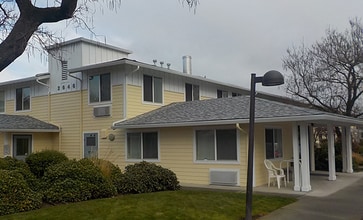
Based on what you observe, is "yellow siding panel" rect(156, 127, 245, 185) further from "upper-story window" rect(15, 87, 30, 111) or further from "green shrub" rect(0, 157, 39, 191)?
"upper-story window" rect(15, 87, 30, 111)

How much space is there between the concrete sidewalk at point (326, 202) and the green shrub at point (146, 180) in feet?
9.53

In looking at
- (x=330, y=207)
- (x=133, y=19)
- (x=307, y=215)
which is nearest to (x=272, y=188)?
(x=330, y=207)

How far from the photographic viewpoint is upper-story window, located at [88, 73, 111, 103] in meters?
17.6

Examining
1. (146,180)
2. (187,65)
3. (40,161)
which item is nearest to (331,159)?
(146,180)

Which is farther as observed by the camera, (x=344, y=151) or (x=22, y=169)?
(x=344, y=151)

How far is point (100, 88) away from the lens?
58.9 feet

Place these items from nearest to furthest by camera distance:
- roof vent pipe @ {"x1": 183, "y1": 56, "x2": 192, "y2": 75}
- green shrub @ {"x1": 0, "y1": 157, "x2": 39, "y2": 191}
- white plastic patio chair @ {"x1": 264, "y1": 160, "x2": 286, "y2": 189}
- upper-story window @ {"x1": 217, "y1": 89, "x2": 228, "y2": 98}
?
green shrub @ {"x1": 0, "y1": 157, "x2": 39, "y2": 191} → white plastic patio chair @ {"x1": 264, "y1": 160, "x2": 286, "y2": 189} → roof vent pipe @ {"x1": 183, "y1": 56, "x2": 192, "y2": 75} → upper-story window @ {"x1": 217, "y1": 89, "x2": 228, "y2": 98}

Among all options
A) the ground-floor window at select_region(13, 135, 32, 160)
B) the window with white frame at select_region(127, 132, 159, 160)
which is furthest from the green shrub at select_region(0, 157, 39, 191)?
the ground-floor window at select_region(13, 135, 32, 160)

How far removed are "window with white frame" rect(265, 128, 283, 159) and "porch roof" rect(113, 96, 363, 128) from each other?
52.0 inches

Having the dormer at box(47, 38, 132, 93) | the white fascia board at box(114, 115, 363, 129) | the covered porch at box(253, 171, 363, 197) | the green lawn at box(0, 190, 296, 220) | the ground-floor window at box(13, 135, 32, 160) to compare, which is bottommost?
the covered porch at box(253, 171, 363, 197)

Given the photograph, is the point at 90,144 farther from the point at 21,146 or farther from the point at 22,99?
the point at 22,99

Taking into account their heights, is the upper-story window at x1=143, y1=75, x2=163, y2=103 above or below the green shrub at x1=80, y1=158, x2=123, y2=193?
above

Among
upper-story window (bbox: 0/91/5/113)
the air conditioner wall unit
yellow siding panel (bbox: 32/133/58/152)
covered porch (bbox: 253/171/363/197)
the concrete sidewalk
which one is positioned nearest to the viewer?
the concrete sidewalk

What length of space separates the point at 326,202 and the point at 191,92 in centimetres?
1101
